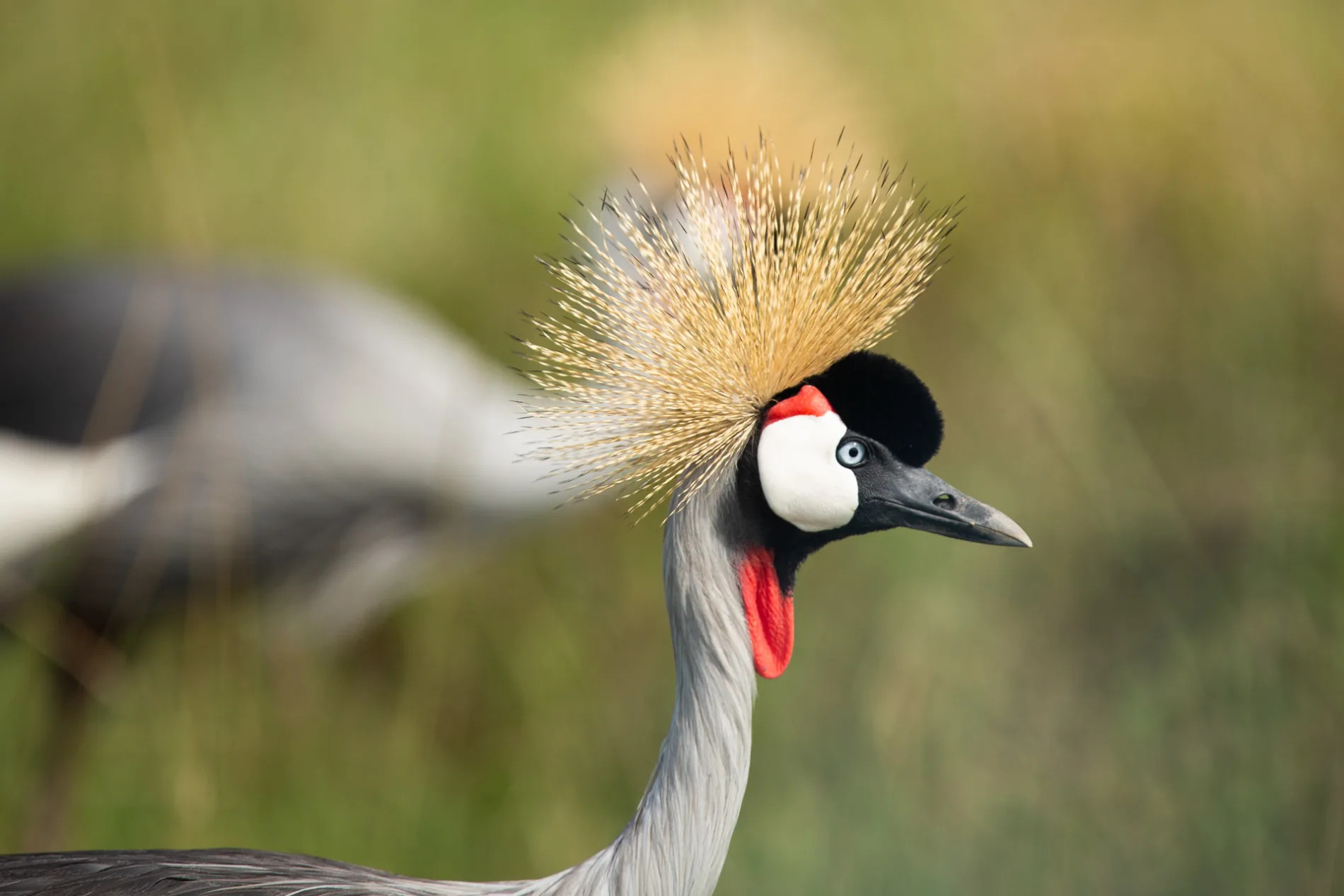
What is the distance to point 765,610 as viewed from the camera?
3.22 ft

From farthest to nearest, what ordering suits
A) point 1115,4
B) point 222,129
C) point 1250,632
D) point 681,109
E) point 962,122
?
point 222,129 < point 962,122 < point 1115,4 < point 681,109 < point 1250,632

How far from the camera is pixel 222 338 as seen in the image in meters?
1.94

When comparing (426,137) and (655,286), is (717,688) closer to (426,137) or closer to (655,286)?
(655,286)

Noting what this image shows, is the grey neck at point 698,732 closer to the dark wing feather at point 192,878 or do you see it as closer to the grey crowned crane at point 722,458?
the grey crowned crane at point 722,458

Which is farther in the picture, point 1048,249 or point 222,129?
point 222,129

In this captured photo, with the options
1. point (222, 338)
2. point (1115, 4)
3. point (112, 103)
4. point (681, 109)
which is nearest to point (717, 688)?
point (222, 338)

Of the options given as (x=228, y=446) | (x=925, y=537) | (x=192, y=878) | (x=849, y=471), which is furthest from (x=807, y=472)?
(x=925, y=537)

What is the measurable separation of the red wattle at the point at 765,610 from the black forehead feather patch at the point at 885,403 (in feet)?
0.40

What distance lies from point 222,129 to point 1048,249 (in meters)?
1.88

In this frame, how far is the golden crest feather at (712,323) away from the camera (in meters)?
0.98

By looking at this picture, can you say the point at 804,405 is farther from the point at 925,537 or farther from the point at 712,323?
the point at 925,537

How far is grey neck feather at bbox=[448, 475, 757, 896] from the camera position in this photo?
93 centimetres

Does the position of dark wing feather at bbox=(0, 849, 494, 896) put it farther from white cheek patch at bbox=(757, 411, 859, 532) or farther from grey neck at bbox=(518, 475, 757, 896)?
white cheek patch at bbox=(757, 411, 859, 532)

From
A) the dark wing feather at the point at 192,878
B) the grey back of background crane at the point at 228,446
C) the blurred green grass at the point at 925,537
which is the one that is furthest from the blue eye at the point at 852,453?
the grey back of background crane at the point at 228,446
